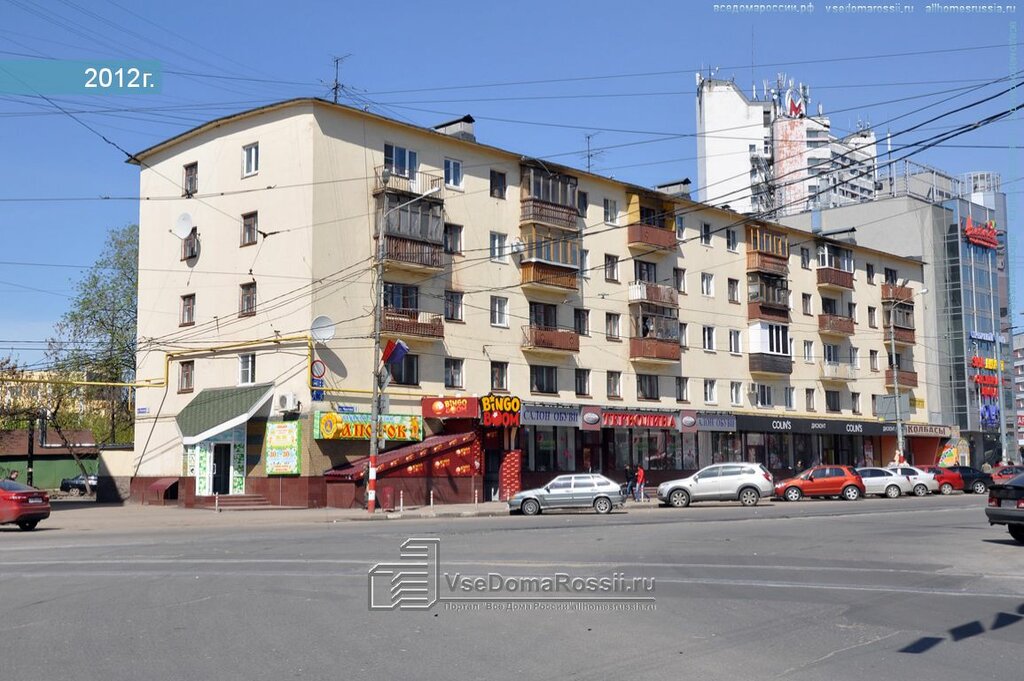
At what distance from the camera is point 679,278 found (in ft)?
176

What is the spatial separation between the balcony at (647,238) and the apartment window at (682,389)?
693 centimetres

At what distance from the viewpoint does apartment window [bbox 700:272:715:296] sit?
2172 inches

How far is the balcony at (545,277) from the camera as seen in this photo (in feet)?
151

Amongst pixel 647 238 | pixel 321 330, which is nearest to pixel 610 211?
pixel 647 238

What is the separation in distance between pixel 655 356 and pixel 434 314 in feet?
44.1

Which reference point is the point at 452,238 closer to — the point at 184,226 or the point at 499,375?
the point at 499,375

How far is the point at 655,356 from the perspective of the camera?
→ 50531 millimetres

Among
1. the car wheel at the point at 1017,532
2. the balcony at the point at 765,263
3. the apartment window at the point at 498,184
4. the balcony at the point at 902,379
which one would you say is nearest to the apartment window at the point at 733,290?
the balcony at the point at 765,263

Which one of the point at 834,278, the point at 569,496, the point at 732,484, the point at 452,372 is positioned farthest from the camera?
the point at 834,278

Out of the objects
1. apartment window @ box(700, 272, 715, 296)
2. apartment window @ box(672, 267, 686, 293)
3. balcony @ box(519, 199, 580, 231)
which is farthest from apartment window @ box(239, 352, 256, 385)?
apartment window @ box(700, 272, 715, 296)

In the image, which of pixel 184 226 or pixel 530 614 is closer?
pixel 530 614

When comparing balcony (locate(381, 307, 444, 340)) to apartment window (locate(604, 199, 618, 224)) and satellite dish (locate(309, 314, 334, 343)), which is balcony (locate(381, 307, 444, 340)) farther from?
apartment window (locate(604, 199, 618, 224))

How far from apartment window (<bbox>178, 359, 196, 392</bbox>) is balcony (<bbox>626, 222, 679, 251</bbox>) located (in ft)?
72.3

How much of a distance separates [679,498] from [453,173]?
17.2m
